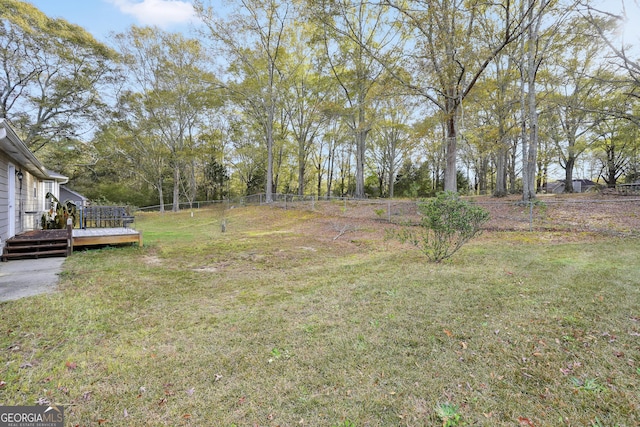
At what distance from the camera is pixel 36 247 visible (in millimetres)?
6207

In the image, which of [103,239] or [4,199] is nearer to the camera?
[4,199]

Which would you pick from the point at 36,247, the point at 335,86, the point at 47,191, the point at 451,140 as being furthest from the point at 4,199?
the point at 335,86

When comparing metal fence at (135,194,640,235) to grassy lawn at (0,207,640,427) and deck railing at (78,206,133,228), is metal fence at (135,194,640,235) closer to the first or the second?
grassy lawn at (0,207,640,427)

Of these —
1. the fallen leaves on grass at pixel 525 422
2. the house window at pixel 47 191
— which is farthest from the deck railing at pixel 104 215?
the fallen leaves on grass at pixel 525 422

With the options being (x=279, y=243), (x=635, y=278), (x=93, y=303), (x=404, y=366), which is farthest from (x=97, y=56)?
(x=635, y=278)

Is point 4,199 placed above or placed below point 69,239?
above

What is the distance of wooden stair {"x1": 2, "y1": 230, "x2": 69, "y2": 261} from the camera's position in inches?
235

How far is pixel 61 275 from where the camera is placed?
479 cm

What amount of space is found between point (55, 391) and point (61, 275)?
3.75m

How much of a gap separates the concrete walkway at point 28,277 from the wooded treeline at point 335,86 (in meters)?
10.6

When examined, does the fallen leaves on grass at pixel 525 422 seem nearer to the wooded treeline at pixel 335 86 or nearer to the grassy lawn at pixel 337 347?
the grassy lawn at pixel 337 347
